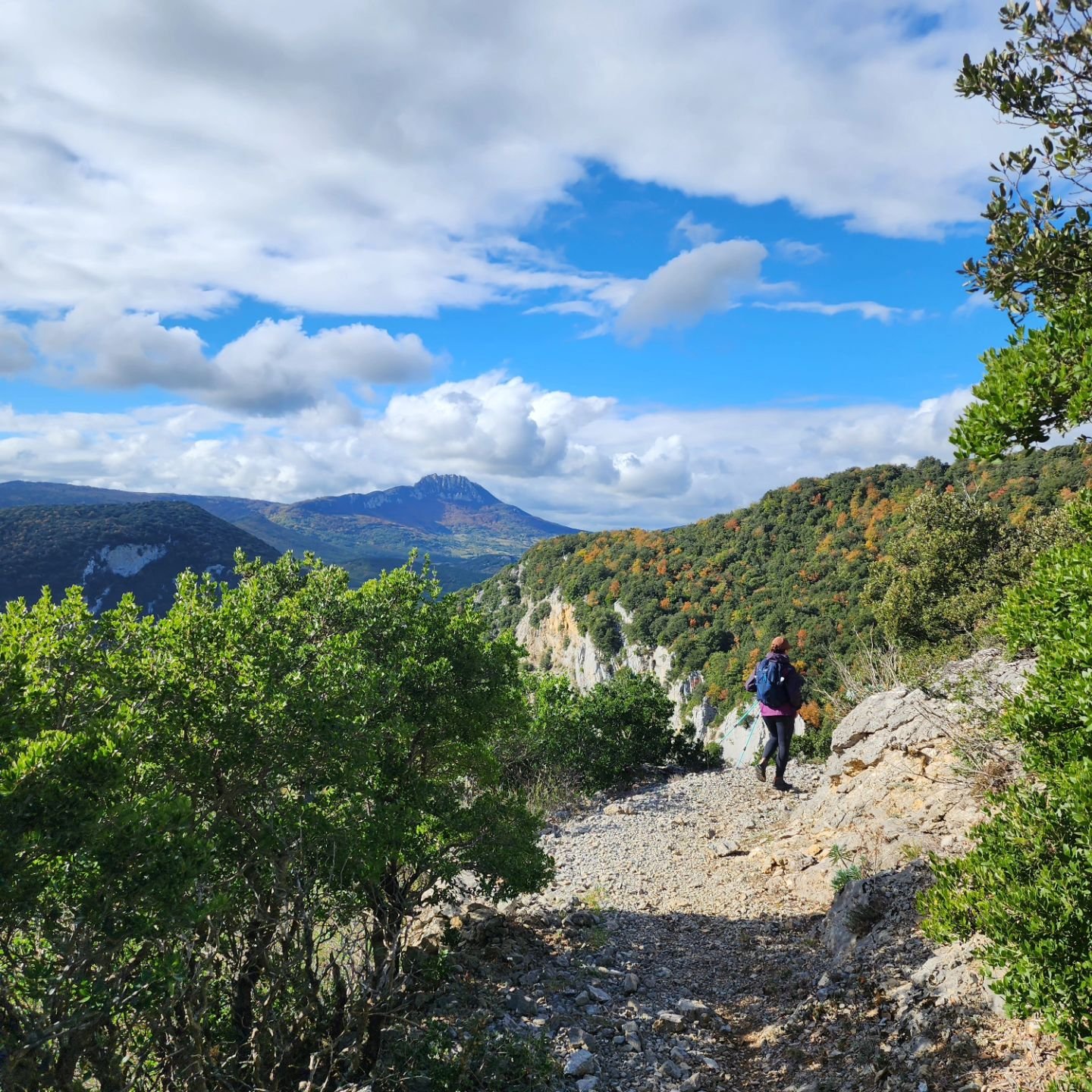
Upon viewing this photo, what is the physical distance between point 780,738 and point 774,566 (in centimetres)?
3614

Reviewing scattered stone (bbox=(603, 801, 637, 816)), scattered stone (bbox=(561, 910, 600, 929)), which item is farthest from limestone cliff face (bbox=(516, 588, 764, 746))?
scattered stone (bbox=(561, 910, 600, 929))

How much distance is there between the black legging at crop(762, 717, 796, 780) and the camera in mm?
13820

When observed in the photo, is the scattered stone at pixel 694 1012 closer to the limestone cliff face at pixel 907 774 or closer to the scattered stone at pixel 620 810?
the limestone cliff face at pixel 907 774

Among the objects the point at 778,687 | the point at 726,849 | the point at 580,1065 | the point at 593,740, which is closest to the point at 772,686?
the point at 778,687

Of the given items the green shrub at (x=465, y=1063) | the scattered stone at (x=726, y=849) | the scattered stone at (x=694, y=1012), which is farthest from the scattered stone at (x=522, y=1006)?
the scattered stone at (x=726, y=849)

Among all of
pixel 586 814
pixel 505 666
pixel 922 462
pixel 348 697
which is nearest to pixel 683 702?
pixel 922 462

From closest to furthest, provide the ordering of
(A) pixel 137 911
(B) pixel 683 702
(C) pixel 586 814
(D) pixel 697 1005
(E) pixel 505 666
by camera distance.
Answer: (A) pixel 137 911, (D) pixel 697 1005, (E) pixel 505 666, (C) pixel 586 814, (B) pixel 683 702

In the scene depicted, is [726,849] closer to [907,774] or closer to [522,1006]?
[907,774]

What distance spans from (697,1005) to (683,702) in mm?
39296

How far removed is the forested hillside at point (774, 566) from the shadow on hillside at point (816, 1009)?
23.1 metres

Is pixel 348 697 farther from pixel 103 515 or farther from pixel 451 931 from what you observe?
pixel 103 515

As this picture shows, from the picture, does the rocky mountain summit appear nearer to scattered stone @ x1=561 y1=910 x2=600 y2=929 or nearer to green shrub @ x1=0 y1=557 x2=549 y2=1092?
scattered stone @ x1=561 y1=910 x2=600 y2=929

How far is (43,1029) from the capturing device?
3.83 m

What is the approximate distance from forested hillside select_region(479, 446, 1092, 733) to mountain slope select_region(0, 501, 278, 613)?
5999 cm
